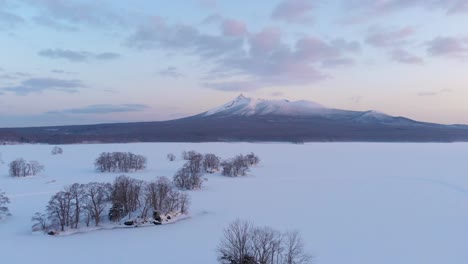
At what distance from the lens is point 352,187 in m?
33.7

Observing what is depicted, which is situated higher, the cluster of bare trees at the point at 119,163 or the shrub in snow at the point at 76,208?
the cluster of bare trees at the point at 119,163

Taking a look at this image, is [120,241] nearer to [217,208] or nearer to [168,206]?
[168,206]

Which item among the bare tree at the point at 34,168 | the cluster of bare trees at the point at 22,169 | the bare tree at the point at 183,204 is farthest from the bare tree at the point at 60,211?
the bare tree at the point at 34,168

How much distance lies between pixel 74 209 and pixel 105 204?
5.26ft

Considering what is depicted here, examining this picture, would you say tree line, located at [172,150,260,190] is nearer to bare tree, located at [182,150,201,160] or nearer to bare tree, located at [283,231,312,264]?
bare tree, located at [182,150,201,160]

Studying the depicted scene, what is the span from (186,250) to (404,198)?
57.4 ft

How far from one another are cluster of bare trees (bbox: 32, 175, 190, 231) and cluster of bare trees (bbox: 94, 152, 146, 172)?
1959cm

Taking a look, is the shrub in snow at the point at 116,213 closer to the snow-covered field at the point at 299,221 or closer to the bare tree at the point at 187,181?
the snow-covered field at the point at 299,221

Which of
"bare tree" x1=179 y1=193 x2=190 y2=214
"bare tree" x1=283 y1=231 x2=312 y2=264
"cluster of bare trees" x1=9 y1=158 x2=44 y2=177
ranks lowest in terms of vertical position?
"bare tree" x1=283 y1=231 x2=312 y2=264

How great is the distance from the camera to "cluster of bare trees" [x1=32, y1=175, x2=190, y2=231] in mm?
21344

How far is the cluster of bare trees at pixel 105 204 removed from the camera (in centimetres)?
2134

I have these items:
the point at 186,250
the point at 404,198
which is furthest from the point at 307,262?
the point at 404,198

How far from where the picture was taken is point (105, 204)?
23688 mm

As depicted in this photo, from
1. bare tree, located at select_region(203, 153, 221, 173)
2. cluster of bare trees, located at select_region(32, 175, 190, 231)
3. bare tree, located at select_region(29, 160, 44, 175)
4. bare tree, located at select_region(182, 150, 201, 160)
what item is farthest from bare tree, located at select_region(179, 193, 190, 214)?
bare tree, located at select_region(29, 160, 44, 175)
